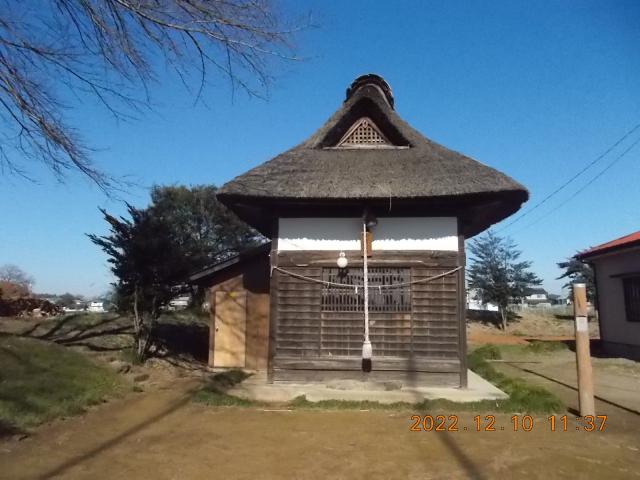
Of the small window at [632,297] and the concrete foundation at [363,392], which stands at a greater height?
the small window at [632,297]

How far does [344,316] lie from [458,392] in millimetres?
2355

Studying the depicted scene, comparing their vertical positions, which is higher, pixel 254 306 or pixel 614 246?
pixel 614 246

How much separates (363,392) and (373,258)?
2.41 m

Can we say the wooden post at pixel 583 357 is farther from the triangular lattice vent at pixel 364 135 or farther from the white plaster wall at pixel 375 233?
the triangular lattice vent at pixel 364 135

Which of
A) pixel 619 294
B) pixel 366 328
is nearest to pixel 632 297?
pixel 619 294

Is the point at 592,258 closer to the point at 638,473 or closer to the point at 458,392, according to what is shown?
the point at 458,392

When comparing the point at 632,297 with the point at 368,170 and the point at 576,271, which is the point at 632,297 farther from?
the point at 576,271

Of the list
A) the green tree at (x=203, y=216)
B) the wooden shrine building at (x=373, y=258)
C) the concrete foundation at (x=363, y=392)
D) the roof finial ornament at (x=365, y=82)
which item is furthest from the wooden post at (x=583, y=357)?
the green tree at (x=203, y=216)

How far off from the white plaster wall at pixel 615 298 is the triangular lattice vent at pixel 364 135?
8.94 meters

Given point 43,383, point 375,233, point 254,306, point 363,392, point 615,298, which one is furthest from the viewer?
point 615,298

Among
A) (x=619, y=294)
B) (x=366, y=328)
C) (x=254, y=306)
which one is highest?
(x=619, y=294)

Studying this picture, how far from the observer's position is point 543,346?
15648 millimetres

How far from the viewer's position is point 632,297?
13.4 metres

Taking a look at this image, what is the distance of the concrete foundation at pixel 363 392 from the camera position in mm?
7203
